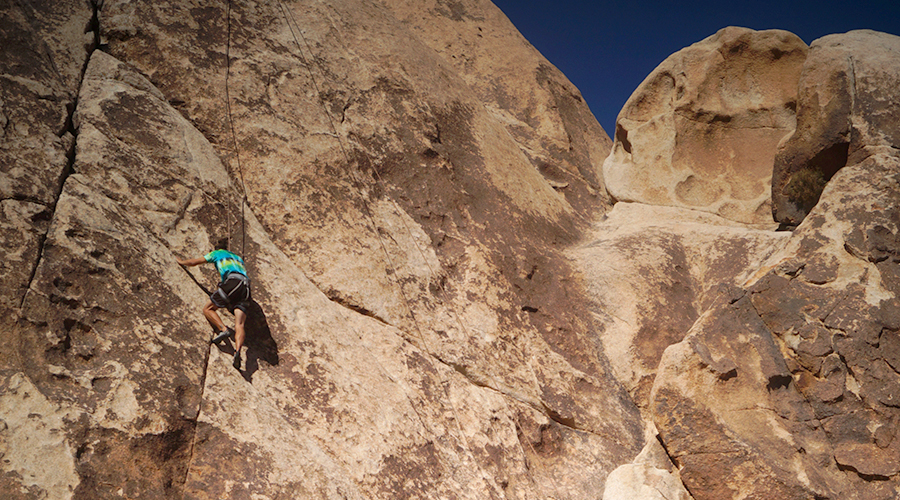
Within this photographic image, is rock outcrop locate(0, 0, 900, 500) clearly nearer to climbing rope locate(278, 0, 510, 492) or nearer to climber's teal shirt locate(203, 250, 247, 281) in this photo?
climbing rope locate(278, 0, 510, 492)

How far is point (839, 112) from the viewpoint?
6.30 m

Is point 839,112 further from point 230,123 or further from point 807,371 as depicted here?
point 230,123

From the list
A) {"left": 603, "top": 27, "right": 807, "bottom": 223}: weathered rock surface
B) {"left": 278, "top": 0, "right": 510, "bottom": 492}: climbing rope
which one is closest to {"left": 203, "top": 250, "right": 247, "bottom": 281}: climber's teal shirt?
{"left": 278, "top": 0, "right": 510, "bottom": 492}: climbing rope

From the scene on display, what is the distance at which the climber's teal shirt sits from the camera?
446 centimetres

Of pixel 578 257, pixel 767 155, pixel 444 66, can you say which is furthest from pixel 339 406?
pixel 767 155

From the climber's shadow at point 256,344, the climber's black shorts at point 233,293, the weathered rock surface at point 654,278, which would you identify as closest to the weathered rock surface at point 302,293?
the climber's shadow at point 256,344

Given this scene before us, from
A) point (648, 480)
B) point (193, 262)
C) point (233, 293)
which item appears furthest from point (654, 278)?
point (193, 262)

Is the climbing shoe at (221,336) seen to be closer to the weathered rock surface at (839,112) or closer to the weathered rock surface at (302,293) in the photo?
the weathered rock surface at (302,293)

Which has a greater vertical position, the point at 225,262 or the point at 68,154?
the point at 225,262

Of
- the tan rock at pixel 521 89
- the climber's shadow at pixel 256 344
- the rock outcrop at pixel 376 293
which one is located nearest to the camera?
the rock outcrop at pixel 376 293

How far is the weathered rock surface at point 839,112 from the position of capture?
5.98 m

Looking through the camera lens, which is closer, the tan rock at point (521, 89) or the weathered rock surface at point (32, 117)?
the weathered rock surface at point (32, 117)

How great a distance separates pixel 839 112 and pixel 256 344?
6.74 metres

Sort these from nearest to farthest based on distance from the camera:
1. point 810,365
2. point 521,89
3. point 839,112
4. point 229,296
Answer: point 229,296 → point 810,365 → point 839,112 → point 521,89
